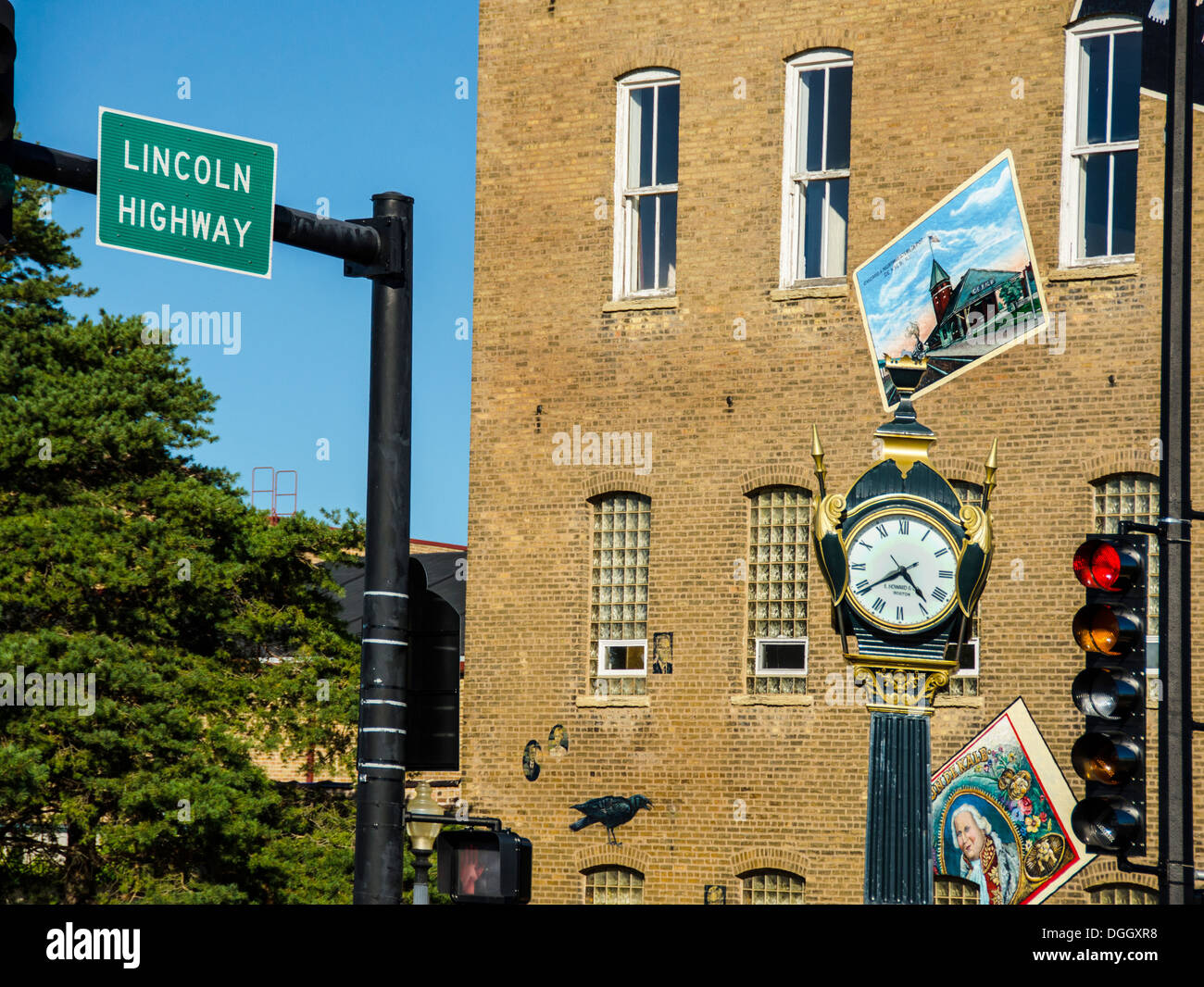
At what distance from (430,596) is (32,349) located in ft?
63.4

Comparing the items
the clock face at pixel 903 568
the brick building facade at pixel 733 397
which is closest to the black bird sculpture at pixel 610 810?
the brick building facade at pixel 733 397

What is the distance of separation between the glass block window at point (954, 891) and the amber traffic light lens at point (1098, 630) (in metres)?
10.4

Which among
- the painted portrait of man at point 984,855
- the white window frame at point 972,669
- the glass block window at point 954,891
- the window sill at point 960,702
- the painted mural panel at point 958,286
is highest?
the painted mural panel at point 958,286

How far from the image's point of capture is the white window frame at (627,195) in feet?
75.5

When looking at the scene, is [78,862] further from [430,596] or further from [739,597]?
[430,596]

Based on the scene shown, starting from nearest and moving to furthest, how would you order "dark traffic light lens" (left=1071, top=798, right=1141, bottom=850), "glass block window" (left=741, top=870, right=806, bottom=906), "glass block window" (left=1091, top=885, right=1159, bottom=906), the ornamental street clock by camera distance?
"dark traffic light lens" (left=1071, top=798, right=1141, bottom=850), the ornamental street clock, "glass block window" (left=1091, top=885, right=1159, bottom=906), "glass block window" (left=741, top=870, right=806, bottom=906)

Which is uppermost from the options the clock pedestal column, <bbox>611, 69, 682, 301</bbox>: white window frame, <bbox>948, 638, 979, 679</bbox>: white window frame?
<bbox>611, 69, 682, 301</bbox>: white window frame

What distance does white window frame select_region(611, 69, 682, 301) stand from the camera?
23.0m

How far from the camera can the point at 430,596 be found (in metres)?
8.68

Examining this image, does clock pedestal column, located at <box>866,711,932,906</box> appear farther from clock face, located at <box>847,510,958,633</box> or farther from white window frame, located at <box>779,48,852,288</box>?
white window frame, located at <box>779,48,852,288</box>

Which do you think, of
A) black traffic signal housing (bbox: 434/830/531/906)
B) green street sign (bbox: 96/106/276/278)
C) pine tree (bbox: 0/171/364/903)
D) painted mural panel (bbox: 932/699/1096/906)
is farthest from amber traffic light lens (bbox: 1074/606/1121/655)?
pine tree (bbox: 0/171/364/903)

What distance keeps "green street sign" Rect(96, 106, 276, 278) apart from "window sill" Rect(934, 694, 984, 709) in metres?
13.5

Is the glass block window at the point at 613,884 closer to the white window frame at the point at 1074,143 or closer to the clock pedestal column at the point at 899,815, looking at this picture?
the clock pedestal column at the point at 899,815
